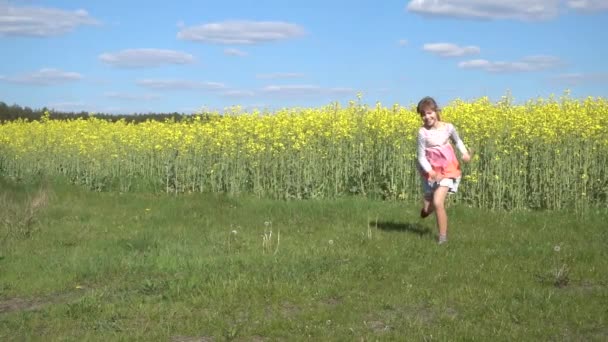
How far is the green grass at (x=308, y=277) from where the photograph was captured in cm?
670

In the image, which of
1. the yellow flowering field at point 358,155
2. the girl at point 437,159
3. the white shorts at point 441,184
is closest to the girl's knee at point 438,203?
the girl at point 437,159

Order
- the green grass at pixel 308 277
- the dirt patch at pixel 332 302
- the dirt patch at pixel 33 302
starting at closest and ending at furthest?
the green grass at pixel 308 277, the dirt patch at pixel 332 302, the dirt patch at pixel 33 302

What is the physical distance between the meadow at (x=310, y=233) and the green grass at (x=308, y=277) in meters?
0.03

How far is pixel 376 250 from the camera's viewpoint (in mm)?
9891

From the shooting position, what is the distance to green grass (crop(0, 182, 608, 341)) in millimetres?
6695

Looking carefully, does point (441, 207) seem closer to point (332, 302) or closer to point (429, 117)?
point (429, 117)

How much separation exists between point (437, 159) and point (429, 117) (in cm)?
61

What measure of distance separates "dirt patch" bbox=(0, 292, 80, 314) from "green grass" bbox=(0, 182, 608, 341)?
0.03 metres

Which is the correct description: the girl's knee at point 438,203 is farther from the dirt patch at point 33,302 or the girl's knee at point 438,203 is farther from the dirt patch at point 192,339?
the dirt patch at point 33,302

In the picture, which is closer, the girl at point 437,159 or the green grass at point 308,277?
the green grass at point 308,277

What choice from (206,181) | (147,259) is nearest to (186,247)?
→ (147,259)

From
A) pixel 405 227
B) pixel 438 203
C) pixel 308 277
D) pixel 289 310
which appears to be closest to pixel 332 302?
pixel 289 310

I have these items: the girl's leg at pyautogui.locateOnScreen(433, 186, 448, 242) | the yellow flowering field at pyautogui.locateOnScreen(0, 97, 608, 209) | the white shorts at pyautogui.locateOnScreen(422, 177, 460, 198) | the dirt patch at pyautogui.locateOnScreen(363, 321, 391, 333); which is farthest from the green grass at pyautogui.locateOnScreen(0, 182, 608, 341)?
the yellow flowering field at pyautogui.locateOnScreen(0, 97, 608, 209)

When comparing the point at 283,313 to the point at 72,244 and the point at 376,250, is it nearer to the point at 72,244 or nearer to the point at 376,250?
the point at 376,250
